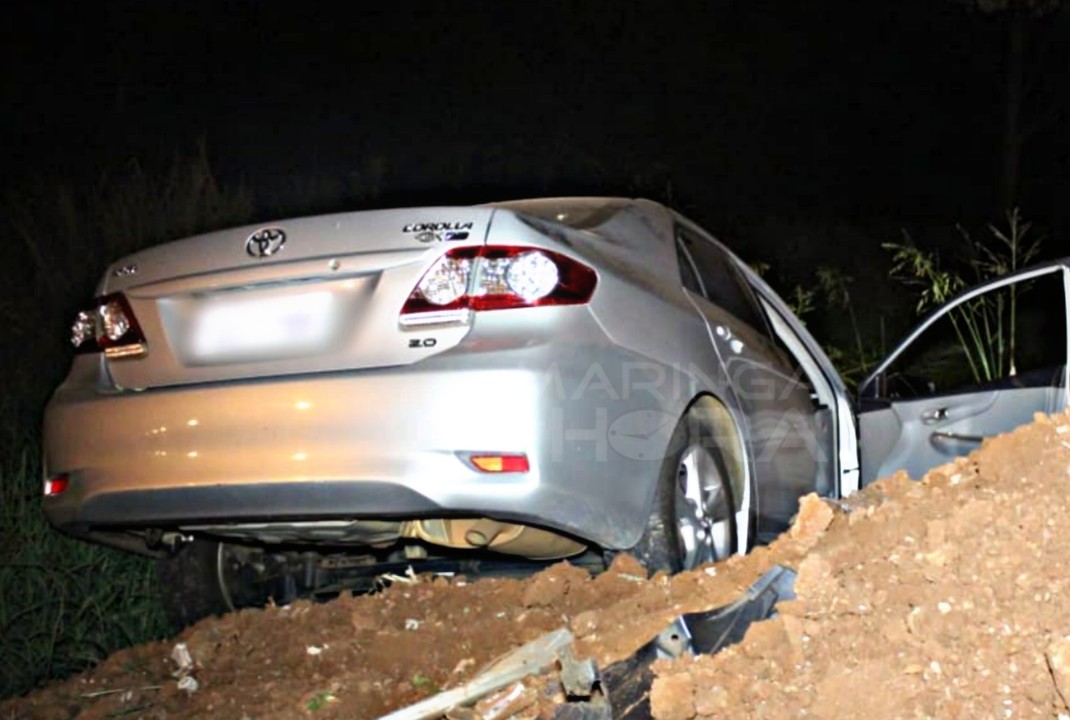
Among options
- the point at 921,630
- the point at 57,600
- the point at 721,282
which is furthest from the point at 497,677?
the point at 57,600

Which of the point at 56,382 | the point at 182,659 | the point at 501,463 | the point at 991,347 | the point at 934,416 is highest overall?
the point at 501,463

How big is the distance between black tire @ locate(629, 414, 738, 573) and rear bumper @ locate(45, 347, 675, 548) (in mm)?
127

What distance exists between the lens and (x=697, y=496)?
5648 mm

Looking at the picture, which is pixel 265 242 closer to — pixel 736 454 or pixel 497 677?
pixel 497 677

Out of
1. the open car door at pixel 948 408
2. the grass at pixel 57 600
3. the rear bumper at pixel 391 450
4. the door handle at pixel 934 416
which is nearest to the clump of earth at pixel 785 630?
the rear bumper at pixel 391 450

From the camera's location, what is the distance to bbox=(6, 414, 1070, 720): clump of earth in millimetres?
3881

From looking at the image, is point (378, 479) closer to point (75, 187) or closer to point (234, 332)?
point (234, 332)

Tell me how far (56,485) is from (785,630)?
2.83 metres

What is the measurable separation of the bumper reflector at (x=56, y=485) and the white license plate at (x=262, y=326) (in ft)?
2.38

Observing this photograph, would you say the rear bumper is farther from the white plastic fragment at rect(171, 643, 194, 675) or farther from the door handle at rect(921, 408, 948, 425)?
the door handle at rect(921, 408, 948, 425)

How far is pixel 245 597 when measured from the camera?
21.1 feet

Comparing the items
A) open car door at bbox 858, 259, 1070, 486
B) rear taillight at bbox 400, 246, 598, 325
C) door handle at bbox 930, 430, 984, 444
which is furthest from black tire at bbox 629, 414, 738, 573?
door handle at bbox 930, 430, 984, 444

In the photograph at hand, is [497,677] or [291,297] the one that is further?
[291,297]

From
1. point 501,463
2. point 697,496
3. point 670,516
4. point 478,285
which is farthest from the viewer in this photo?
point 697,496
